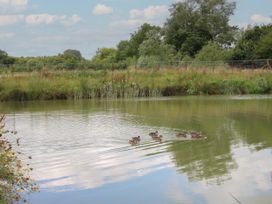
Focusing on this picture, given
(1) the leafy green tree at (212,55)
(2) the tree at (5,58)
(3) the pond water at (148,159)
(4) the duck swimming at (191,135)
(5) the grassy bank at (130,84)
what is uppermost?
(2) the tree at (5,58)

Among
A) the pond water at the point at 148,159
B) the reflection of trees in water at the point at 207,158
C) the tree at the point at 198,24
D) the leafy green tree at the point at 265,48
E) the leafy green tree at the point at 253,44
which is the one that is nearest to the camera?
the pond water at the point at 148,159

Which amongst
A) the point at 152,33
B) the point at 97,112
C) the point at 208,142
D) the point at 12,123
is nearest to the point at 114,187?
the point at 208,142

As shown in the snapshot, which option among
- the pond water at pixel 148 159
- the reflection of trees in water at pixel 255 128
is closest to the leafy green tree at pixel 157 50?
the reflection of trees in water at pixel 255 128

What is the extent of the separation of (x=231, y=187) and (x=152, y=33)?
2272 inches

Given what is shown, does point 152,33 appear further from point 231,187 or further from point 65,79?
point 231,187

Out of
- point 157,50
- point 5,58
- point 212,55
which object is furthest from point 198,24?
point 5,58

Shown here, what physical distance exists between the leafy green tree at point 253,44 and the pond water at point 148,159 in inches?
1219

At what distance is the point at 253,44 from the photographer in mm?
52062

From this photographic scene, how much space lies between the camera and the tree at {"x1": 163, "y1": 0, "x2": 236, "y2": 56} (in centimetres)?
6488

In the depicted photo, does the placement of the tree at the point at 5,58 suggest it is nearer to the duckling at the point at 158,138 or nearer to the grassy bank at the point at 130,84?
the grassy bank at the point at 130,84

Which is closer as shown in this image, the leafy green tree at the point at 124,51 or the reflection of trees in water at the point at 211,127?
the reflection of trees in water at the point at 211,127

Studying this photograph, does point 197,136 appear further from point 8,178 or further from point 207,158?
point 8,178

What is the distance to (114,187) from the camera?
29.5ft

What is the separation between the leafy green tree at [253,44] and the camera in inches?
1949
